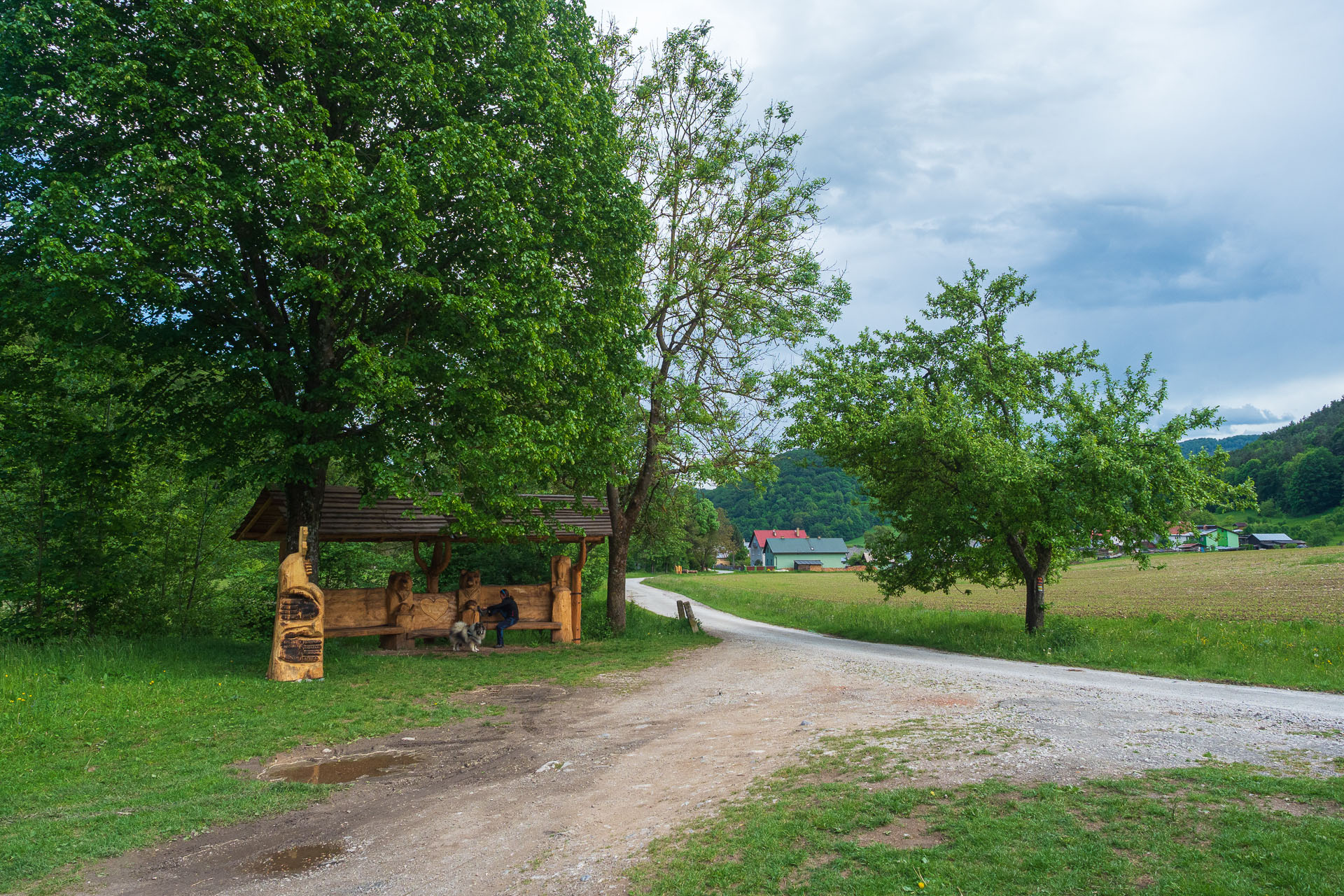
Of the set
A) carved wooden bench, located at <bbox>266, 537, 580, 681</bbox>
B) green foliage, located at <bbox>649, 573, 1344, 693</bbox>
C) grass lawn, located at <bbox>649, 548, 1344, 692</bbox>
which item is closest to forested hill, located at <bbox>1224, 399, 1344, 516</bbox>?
grass lawn, located at <bbox>649, 548, 1344, 692</bbox>

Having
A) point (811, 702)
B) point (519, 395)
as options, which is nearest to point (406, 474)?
point (519, 395)

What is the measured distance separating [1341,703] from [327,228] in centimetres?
1661

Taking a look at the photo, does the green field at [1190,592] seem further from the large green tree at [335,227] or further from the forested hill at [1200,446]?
the large green tree at [335,227]

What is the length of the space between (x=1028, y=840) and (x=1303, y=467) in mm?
102392

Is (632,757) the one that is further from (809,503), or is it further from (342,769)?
(809,503)

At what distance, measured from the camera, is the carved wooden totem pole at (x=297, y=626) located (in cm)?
1272

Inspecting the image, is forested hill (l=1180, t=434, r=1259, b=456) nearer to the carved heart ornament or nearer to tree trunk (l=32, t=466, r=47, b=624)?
the carved heart ornament

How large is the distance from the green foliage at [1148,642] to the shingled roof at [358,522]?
424 inches

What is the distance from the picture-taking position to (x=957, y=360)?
788 inches

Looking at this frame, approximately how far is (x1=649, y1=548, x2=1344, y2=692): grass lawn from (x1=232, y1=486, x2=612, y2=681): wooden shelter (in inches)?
362

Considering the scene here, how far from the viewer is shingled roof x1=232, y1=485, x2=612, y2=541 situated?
52.0 ft

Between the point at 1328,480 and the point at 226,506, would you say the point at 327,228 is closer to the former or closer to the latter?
the point at 226,506

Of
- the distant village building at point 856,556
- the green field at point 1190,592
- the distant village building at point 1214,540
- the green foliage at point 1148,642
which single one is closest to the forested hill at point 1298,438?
the distant village building at point 1214,540

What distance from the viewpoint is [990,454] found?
16.8 m
